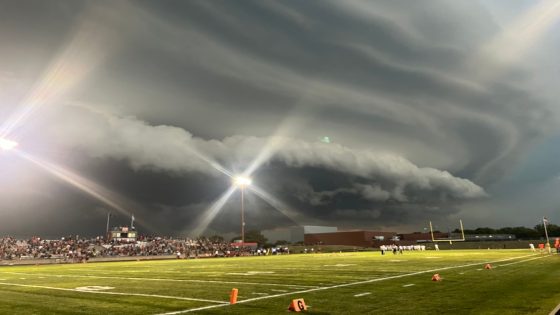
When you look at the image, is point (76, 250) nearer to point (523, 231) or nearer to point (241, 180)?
point (241, 180)

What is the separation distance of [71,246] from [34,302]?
64698 millimetres

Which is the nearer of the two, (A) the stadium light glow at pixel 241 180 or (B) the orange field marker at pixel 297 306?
(B) the orange field marker at pixel 297 306

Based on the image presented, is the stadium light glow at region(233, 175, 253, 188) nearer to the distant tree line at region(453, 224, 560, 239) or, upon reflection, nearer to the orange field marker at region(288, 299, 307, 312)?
the orange field marker at region(288, 299, 307, 312)

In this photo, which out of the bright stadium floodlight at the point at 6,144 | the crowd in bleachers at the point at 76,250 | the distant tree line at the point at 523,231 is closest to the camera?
the bright stadium floodlight at the point at 6,144

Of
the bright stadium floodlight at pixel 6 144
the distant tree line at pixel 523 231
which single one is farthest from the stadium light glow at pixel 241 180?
the distant tree line at pixel 523 231

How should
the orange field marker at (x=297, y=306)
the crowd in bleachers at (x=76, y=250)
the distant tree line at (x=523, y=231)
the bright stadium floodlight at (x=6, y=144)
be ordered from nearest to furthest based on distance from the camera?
1. the orange field marker at (x=297, y=306)
2. the bright stadium floodlight at (x=6, y=144)
3. the crowd in bleachers at (x=76, y=250)
4. the distant tree line at (x=523, y=231)

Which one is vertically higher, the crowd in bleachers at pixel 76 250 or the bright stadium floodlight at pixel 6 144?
the bright stadium floodlight at pixel 6 144

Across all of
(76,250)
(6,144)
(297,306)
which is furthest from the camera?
(76,250)

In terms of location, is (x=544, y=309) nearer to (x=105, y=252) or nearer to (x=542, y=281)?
(x=542, y=281)

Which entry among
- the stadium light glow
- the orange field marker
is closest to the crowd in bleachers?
the stadium light glow

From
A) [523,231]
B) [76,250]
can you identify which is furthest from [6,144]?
[523,231]

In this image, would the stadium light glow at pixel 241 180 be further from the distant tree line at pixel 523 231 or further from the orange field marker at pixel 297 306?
the distant tree line at pixel 523 231

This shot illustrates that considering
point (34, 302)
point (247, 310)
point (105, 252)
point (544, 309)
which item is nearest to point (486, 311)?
point (544, 309)

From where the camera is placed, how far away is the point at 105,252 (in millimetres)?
65750
